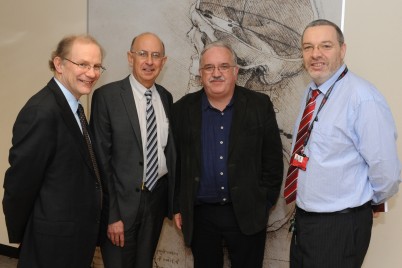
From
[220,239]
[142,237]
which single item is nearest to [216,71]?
[220,239]

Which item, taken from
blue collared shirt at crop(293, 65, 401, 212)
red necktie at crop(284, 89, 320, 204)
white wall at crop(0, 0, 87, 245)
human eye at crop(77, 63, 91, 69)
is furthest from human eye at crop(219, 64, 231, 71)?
white wall at crop(0, 0, 87, 245)

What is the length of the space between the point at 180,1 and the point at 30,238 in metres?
1.94

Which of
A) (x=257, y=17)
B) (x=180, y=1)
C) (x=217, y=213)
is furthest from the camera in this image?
(x=180, y=1)

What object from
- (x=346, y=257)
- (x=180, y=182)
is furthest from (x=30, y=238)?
(x=346, y=257)

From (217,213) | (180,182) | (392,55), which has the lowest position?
(217,213)

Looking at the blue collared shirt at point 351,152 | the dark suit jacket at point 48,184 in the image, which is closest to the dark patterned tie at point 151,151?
the dark suit jacket at point 48,184

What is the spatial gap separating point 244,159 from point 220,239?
53 centimetres

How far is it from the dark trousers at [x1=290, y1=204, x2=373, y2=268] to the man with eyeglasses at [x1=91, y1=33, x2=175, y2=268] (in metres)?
0.94

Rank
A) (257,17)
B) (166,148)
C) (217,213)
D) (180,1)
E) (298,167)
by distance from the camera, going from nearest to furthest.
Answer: (298,167), (217,213), (166,148), (257,17), (180,1)

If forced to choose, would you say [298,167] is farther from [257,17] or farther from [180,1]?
[180,1]

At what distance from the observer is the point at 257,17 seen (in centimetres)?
288

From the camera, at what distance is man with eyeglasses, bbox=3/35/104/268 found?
75.5 inches

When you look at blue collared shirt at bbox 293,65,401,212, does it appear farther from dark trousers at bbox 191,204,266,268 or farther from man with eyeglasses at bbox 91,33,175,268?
man with eyeglasses at bbox 91,33,175,268

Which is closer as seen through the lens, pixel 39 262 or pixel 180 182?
pixel 39 262
